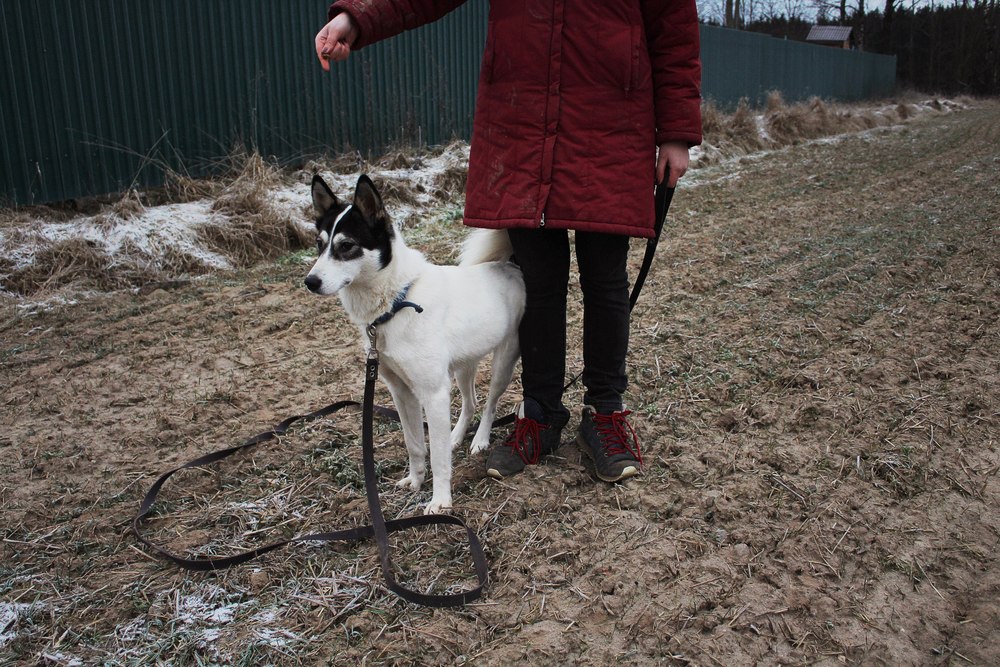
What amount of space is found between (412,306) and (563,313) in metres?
0.60

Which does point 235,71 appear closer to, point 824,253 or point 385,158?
point 385,158

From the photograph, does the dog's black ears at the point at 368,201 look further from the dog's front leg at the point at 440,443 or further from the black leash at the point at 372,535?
the dog's front leg at the point at 440,443

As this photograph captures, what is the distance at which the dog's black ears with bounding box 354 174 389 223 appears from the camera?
2115mm

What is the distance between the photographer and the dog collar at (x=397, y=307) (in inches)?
87.0

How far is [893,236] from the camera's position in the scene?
17.6 feet

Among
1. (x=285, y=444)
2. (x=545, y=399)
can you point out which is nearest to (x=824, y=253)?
(x=545, y=399)

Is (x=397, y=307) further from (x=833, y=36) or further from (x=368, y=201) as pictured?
(x=833, y=36)

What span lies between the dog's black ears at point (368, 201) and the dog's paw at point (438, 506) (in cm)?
92

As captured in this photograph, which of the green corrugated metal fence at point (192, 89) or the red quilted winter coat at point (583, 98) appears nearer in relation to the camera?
the red quilted winter coat at point (583, 98)

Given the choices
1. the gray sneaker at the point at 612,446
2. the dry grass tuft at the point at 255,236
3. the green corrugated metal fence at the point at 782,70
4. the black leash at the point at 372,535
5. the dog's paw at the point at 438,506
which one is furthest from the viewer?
the green corrugated metal fence at the point at 782,70

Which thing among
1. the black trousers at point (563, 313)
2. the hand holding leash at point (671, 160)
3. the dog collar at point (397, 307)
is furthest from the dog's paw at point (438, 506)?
the hand holding leash at point (671, 160)

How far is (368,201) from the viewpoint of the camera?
215cm

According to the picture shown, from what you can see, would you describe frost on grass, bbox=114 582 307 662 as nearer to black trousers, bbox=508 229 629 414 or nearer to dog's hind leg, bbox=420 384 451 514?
dog's hind leg, bbox=420 384 451 514

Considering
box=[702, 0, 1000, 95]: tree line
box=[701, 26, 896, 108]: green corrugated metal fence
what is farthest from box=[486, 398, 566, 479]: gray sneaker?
box=[702, 0, 1000, 95]: tree line
